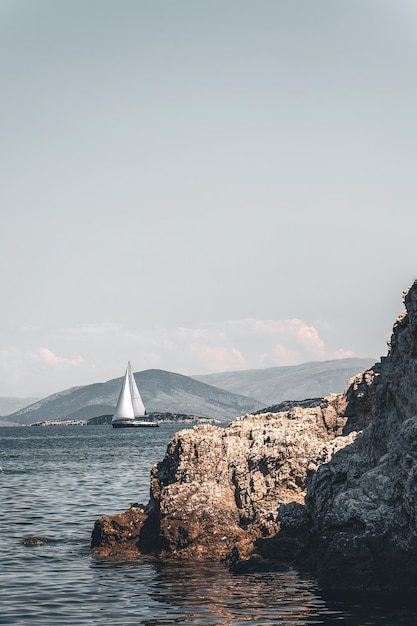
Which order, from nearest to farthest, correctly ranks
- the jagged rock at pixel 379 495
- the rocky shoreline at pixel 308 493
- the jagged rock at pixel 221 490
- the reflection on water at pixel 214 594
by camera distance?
the reflection on water at pixel 214 594, the jagged rock at pixel 379 495, the rocky shoreline at pixel 308 493, the jagged rock at pixel 221 490

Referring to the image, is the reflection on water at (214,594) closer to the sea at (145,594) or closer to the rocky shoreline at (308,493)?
the sea at (145,594)

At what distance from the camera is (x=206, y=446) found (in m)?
32.1

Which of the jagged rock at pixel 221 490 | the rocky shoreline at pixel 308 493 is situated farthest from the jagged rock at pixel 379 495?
the jagged rock at pixel 221 490

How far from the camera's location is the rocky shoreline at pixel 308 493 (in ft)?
75.0

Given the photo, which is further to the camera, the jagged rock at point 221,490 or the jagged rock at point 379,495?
the jagged rock at point 221,490

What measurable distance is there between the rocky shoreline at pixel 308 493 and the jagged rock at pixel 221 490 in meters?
0.04

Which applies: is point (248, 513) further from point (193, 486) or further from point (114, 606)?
point (114, 606)

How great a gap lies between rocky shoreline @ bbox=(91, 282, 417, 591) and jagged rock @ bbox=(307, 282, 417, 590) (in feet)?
0.10

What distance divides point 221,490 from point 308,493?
451 cm

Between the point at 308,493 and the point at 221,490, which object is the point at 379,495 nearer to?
the point at 308,493

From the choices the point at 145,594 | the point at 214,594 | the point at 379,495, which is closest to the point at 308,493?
the point at 379,495

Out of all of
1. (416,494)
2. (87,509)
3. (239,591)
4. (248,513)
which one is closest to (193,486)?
(248,513)

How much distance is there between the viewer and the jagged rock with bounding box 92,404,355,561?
2883cm

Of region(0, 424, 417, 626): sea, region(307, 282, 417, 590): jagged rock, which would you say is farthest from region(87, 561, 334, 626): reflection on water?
region(307, 282, 417, 590): jagged rock
